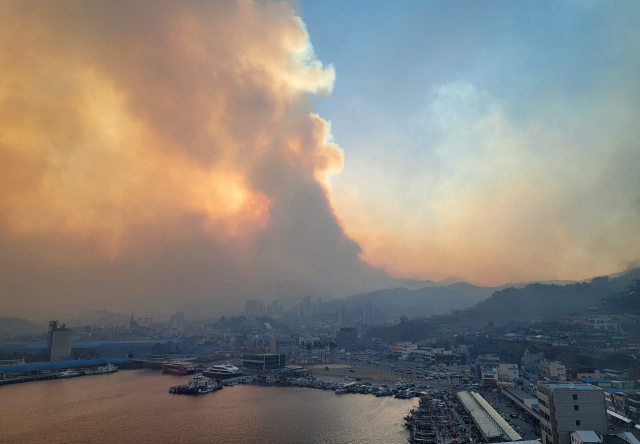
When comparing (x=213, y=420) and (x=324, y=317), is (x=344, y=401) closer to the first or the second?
(x=213, y=420)

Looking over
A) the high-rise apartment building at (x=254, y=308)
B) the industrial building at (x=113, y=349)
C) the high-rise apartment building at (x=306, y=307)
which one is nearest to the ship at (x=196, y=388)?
the industrial building at (x=113, y=349)

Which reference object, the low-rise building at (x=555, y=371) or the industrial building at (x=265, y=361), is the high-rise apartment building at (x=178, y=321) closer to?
the industrial building at (x=265, y=361)

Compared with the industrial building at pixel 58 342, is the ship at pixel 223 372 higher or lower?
lower

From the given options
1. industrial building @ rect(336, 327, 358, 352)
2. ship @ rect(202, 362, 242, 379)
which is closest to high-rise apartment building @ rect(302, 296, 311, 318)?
industrial building @ rect(336, 327, 358, 352)

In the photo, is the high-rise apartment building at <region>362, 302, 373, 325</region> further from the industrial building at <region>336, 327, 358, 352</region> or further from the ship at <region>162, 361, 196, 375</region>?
the ship at <region>162, 361, 196, 375</region>

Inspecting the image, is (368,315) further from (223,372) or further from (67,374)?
(67,374)

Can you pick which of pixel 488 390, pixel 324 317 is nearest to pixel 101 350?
pixel 488 390
